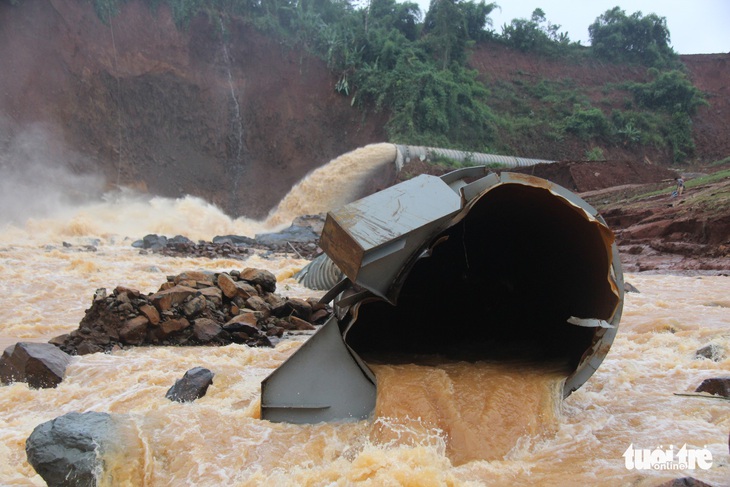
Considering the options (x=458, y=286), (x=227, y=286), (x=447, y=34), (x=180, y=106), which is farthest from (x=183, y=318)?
(x=447, y=34)

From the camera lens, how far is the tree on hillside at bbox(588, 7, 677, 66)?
3853cm

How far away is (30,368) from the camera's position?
4637 millimetres

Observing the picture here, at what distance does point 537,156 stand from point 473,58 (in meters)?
9.55

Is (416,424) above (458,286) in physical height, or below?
below

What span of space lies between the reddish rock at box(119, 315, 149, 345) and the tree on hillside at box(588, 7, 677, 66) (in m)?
39.0

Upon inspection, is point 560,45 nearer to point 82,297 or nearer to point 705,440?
point 82,297

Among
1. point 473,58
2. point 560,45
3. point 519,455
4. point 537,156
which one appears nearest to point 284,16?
point 473,58

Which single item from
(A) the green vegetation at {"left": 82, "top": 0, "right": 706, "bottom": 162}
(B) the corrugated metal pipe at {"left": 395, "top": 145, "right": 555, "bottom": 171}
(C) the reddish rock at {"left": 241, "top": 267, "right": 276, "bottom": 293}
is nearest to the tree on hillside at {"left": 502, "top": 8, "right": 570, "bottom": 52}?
(A) the green vegetation at {"left": 82, "top": 0, "right": 706, "bottom": 162}

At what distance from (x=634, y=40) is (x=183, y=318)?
4014 centimetres

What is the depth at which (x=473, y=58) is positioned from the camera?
36.5m

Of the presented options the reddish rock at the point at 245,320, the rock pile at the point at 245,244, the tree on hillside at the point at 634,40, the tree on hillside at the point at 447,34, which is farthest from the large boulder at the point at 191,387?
the tree on hillside at the point at 634,40

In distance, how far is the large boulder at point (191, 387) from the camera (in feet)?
13.4

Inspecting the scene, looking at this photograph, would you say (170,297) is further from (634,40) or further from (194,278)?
(634,40)

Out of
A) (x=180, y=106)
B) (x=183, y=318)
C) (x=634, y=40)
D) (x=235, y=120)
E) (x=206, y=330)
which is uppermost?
(x=634, y=40)
